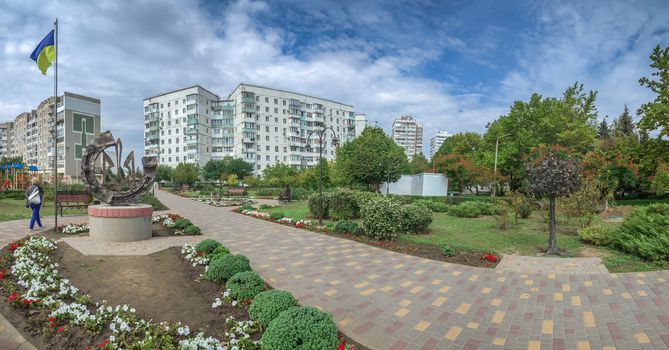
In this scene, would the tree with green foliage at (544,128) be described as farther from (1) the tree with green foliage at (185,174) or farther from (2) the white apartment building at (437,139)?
(2) the white apartment building at (437,139)

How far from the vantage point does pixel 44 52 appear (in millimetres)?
10242

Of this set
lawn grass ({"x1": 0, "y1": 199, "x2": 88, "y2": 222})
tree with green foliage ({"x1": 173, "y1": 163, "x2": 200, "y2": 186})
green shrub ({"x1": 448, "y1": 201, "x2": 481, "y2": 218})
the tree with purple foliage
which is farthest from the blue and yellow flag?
tree with green foliage ({"x1": 173, "y1": 163, "x2": 200, "y2": 186})

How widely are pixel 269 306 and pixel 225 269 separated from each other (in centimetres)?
203

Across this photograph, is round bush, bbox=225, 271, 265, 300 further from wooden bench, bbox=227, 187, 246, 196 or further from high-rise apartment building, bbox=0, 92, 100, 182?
high-rise apartment building, bbox=0, 92, 100, 182

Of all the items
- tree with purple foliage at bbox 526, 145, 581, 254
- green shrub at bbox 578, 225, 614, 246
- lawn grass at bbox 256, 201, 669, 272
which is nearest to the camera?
lawn grass at bbox 256, 201, 669, 272

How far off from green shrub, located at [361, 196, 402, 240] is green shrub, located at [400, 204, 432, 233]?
29.1 inches


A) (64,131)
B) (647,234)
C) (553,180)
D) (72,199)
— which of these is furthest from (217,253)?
(64,131)

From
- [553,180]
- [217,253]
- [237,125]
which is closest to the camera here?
[217,253]

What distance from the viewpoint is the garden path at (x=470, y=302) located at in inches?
157

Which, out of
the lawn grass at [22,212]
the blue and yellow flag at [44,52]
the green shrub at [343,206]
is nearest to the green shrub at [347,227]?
the green shrub at [343,206]

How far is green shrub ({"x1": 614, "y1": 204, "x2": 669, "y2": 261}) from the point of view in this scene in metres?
6.91

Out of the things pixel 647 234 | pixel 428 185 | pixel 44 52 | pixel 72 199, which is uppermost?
pixel 44 52

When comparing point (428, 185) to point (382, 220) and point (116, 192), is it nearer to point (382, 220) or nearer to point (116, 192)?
point (382, 220)

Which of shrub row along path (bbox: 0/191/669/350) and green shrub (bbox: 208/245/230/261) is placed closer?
shrub row along path (bbox: 0/191/669/350)
